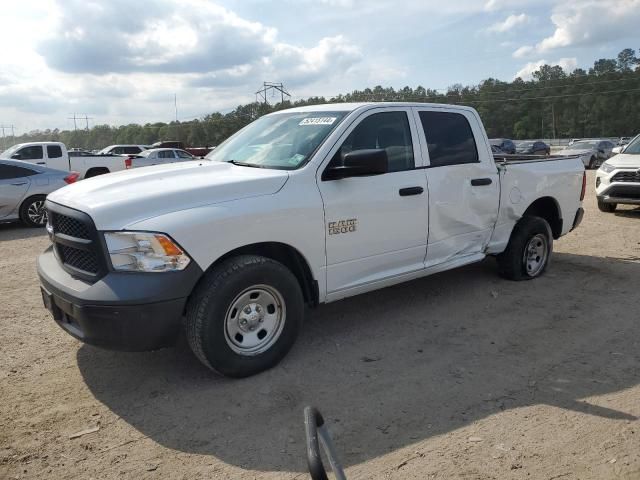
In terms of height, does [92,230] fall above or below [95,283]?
above

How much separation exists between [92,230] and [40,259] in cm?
115

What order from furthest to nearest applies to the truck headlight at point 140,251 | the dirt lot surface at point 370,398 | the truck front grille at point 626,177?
1. the truck front grille at point 626,177
2. the truck headlight at point 140,251
3. the dirt lot surface at point 370,398

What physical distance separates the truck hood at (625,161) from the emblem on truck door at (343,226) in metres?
8.24

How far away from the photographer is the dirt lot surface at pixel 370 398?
290 cm

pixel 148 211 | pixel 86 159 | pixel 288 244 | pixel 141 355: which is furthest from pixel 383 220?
pixel 86 159

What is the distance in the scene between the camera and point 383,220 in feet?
14.6

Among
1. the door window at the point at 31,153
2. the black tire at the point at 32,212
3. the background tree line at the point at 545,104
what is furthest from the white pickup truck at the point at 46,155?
the background tree line at the point at 545,104

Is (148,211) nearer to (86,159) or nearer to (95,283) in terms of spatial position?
(95,283)

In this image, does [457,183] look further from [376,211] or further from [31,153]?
[31,153]

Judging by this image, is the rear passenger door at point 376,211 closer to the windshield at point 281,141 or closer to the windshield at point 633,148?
the windshield at point 281,141

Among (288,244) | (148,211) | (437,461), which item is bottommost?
(437,461)

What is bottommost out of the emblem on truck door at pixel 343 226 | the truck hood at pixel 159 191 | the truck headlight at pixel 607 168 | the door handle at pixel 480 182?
the emblem on truck door at pixel 343 226

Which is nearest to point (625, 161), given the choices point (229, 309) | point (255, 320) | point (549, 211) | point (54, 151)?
point (549, 211)

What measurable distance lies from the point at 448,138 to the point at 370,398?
277 cm
